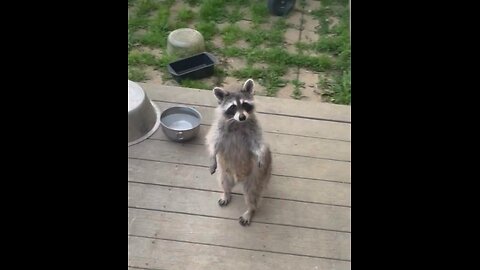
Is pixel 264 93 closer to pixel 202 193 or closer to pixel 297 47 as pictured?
pixel 297 47

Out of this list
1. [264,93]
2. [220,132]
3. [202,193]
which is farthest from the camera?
[264,93]

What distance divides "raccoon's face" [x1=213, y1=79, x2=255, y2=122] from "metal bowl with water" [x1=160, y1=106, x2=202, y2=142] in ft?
1.93

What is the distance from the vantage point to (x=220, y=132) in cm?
318

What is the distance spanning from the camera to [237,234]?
3.18 metres

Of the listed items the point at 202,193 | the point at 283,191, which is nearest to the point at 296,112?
the point at 283,191

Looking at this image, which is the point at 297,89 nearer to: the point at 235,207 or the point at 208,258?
the point at 235,207

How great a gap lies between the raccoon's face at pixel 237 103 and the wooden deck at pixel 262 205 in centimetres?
58

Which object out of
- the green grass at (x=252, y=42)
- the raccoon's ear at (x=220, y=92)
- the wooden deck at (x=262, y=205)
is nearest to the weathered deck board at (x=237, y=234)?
the wooden deck at (x=262, y=205)

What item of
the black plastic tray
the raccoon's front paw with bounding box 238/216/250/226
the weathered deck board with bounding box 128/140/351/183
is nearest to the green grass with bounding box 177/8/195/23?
the black plastic tray

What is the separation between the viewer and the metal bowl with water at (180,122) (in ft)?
12.0

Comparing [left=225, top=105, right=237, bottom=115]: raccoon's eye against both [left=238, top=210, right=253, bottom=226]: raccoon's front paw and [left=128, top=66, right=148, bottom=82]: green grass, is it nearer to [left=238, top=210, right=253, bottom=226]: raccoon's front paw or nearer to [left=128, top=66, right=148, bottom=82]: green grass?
[left=238, top=210, right=253, bottom=226]: raccoon's front paw

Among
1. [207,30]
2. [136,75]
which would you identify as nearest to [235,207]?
[136,75]

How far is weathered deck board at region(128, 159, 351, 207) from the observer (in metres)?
3.39

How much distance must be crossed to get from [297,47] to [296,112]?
0.99 meters
